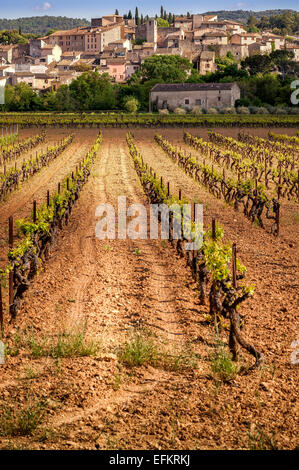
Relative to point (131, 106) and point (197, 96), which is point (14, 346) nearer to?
point (197, 96)

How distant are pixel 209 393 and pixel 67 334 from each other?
2.59m

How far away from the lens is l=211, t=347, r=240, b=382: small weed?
770 cm

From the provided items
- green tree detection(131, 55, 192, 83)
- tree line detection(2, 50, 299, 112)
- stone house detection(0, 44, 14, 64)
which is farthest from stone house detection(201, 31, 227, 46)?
stone house detection(0, 44, 14, 64)

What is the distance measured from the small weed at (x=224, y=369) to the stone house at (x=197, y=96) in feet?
248

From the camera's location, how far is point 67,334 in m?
8.91

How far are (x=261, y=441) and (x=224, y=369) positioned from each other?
1.72 m

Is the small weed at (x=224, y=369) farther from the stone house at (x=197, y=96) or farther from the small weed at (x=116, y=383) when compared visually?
the stone house at (x=197, y=96)

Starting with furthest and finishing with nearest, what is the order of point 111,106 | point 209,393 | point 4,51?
point 4,51
point 111,106
point 209,393

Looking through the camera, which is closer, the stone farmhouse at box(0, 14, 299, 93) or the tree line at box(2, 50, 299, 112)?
the tree line at box(2, 50, 299, 112)

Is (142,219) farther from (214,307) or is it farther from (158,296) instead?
(214,307)

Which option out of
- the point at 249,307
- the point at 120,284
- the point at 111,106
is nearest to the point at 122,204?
the point at 120,284

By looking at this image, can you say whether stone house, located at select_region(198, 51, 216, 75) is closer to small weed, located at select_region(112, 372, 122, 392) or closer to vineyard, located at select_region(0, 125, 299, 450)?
vineyard, located at select_region(0, 125, 299, 450)

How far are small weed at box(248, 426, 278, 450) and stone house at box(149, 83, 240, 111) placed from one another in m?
77.2

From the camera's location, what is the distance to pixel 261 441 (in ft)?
20.1
